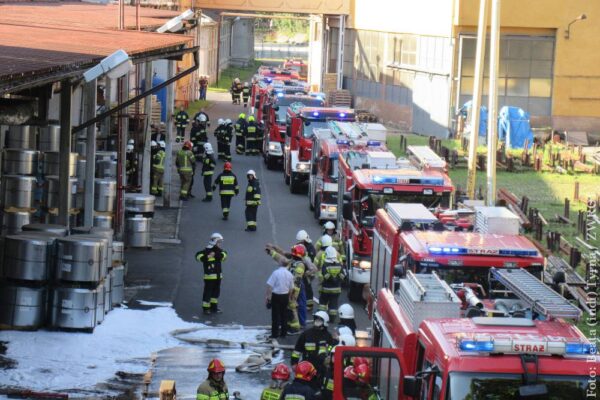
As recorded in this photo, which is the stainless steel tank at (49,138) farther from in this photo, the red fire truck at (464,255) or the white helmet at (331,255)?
the red fire truck at (464,255)

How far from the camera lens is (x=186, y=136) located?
48.7 metres

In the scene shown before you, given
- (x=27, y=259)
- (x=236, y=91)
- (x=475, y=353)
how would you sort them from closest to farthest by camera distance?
(x=475, y=353)
(x=27, y=259)
(x=236, y=91)

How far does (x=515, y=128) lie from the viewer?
153ft

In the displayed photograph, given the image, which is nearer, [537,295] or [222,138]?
[537,295]

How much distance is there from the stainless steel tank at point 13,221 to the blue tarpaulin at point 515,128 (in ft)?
93.7

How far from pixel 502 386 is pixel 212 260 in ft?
35.5

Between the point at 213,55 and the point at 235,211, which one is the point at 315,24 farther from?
the point at 235,211

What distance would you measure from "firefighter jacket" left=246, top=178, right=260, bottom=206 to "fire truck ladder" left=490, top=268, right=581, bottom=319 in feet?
47.2

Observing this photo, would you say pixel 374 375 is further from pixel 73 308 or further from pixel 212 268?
pixel 212 268

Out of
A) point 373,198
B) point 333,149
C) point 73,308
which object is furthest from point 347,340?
point 333,149

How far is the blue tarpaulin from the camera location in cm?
4644

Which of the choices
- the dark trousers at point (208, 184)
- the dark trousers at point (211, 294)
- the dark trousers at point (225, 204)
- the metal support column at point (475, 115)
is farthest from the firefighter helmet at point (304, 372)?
the dark trousers at point (208, 184)

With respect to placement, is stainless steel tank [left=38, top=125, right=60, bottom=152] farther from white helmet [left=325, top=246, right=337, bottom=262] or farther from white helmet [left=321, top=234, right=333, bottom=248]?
white helmet [left=325, top=246, right=337, bottom=262]

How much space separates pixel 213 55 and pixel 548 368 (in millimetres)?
66769
